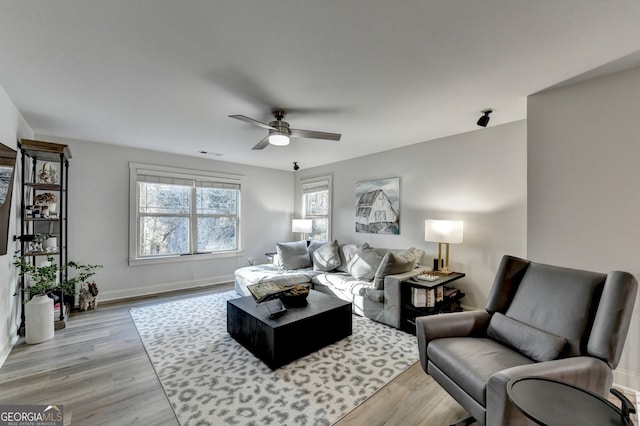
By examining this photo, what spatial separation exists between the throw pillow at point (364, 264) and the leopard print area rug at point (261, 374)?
0.66m

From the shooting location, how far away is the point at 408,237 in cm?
422

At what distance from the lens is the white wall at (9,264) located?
2432mm

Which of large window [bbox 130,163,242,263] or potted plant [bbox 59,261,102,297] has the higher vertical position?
large window [bbox 130,163,242,263]

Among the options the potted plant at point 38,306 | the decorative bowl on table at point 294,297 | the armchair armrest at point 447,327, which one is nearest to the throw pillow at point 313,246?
the decorative bowl on table at point 294,297

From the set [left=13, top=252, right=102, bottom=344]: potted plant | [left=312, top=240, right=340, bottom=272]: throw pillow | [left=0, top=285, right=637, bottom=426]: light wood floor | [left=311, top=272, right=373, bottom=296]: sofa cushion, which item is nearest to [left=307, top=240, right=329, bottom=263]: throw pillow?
[left=312, top=240, right=340, bottom=272]: throw pillow

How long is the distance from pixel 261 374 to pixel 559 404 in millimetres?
1977

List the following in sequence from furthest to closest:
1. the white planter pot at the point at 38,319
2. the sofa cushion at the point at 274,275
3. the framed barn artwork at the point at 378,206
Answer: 1. the framed barn artwork at the point at 378,206
2. the sofa cushion at the point at 274,275
3. the white planter pot at the point at 38,319

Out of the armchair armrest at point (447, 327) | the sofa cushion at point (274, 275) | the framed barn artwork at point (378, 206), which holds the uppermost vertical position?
the framed barn artwork at point (378, 206)

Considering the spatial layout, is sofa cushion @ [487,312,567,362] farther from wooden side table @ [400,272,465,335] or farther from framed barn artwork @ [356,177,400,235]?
framed barn artwork @ [356,177,400,235]

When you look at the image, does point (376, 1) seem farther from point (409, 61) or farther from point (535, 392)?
point (535, 392)

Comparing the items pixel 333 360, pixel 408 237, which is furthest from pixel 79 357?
pixel 408 237

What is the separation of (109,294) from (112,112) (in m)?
2.90

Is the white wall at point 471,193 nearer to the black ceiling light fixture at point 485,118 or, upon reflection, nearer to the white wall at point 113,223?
the black ceiling light fixture at point 485,118

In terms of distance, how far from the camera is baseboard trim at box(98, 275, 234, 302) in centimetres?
423
